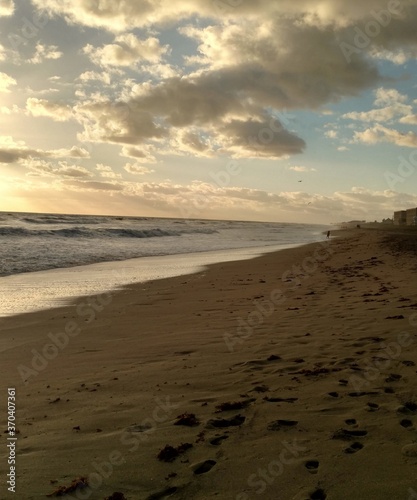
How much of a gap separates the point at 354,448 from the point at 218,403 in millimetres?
1596

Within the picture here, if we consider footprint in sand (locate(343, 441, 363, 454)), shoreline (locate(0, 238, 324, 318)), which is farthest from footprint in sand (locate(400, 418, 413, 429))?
shoreline (locate(0, 238, 324, 318))

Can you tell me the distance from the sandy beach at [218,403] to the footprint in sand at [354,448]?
0.01m

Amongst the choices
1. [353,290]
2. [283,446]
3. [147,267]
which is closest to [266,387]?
[283,446]

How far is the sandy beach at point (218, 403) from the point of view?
346cm

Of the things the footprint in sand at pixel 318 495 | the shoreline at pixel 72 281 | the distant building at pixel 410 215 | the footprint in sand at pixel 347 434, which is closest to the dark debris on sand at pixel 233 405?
the footprint in sand at pixel 347 434

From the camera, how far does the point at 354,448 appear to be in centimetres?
376

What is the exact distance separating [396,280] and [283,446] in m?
10.3

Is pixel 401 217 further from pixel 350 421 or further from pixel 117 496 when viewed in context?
pixel 117 496

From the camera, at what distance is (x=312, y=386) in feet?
16.9

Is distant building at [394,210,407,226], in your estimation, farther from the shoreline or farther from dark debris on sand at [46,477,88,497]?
dark debris on sand at [46,477,88,497]

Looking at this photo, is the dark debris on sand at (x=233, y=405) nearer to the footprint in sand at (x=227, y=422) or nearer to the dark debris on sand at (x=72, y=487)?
the footprint in sand at (x=227, y=422)

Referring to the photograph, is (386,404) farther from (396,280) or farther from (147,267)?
(147,267)

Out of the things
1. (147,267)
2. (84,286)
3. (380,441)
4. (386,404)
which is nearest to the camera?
(380,441)

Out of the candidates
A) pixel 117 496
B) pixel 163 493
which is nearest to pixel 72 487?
pixel 117 496
